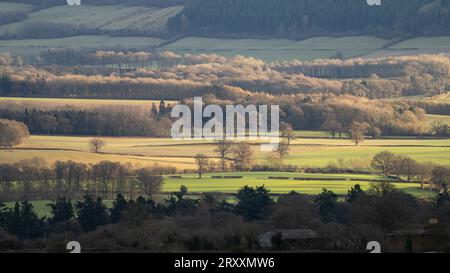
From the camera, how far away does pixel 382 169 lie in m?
50.2

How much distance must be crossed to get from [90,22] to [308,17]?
54.7ft

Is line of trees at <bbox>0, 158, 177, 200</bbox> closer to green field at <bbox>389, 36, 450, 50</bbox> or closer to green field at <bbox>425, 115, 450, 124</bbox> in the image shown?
green field at <bbox>425, 115, 450, 124</bbox>

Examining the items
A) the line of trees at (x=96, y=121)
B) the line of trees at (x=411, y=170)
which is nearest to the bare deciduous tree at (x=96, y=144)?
the line of trees at (x=96, y=121)

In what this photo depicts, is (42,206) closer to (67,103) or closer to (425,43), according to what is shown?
(67,103)

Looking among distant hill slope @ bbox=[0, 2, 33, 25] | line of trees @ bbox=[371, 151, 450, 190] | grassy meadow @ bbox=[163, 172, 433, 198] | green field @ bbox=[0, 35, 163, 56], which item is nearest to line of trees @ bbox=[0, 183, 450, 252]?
grassy meadow @ bbox=[163, 172, 433, 198]

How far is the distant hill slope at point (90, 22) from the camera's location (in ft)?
350

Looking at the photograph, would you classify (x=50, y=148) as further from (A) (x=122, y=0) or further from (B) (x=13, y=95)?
(A) (x=122, y=0)

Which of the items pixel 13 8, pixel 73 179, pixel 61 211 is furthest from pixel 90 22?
pixel 61 211

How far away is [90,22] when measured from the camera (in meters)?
111

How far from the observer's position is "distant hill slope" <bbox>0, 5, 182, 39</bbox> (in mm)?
106750

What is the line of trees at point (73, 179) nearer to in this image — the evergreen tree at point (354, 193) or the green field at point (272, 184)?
the green field at point (272, 184)

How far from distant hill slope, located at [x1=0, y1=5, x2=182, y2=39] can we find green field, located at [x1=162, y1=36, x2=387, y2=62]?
4822 millimetres

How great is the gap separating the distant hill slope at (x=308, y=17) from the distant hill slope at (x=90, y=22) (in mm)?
2254
